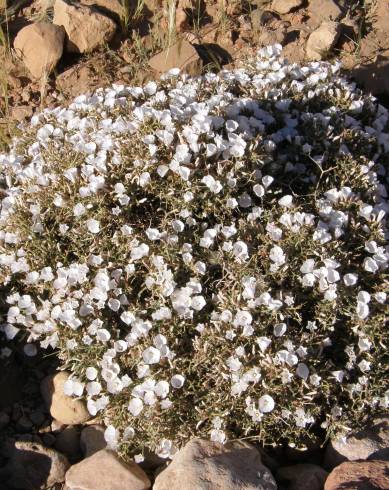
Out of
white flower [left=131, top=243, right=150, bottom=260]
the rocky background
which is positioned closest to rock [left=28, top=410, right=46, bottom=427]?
the rocky background

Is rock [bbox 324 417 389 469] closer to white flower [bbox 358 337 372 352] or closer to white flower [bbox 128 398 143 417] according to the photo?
white flower [bbox 358 337 372 352]

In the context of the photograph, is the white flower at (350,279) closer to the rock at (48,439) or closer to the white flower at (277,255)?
the white flower at (277,255)

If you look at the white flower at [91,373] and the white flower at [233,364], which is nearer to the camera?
the white flower at [233,364]

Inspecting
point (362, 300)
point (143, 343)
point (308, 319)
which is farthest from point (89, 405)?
point (362, 300)

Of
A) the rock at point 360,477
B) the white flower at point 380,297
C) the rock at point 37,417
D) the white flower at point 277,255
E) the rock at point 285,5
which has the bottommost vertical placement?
the rock at point 37,417

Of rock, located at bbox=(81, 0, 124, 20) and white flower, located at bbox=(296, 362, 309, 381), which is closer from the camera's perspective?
white flower, located at bbox=(296, 362, 309, 381)

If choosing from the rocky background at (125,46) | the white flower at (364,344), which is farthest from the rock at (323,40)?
the white flower at (364,344)
